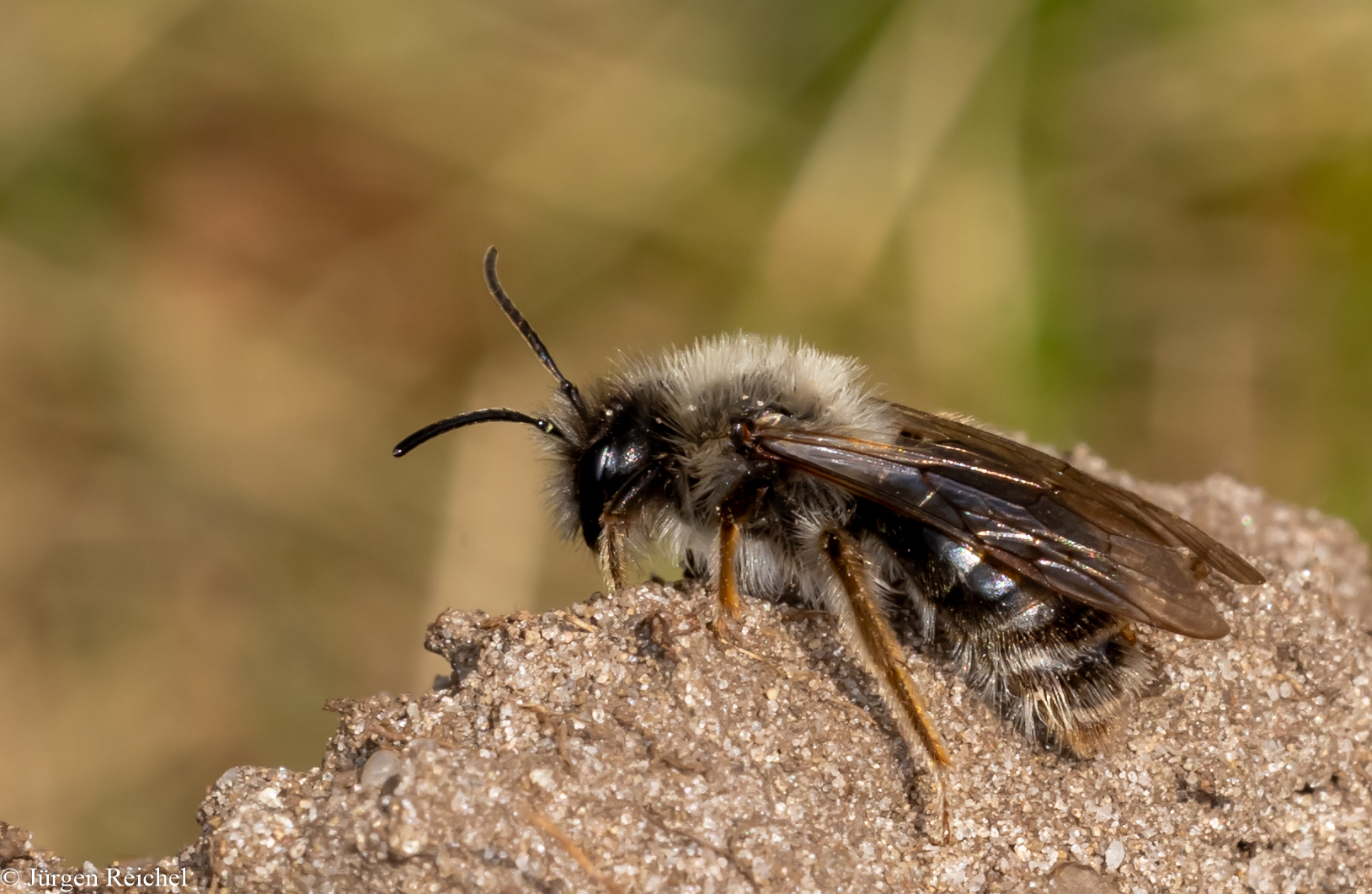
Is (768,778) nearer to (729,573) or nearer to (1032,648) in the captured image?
(729,573)

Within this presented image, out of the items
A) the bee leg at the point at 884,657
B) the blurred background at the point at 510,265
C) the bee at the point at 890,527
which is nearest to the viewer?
the bee leg at the point at 884,657

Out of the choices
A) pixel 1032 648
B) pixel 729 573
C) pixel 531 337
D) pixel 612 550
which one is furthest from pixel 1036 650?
pixel 531 337

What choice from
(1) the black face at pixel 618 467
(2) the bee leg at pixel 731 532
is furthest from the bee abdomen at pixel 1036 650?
(1) the black face at pixel 618 467

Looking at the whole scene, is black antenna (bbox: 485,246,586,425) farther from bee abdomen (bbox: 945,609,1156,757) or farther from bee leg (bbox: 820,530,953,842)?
bee abdomen (bbox: 945,609,1156,757)

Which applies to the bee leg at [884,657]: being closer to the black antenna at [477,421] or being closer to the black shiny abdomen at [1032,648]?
the black shiny abdomen at [1032,648]

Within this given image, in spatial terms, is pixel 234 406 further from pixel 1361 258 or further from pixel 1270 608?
pixel 1361 258

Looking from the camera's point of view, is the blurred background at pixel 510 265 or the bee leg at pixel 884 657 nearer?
the bee leg at pixel 884 657

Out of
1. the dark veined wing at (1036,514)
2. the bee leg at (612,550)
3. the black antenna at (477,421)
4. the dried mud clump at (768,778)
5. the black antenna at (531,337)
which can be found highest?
the black antenna at (531,337)
